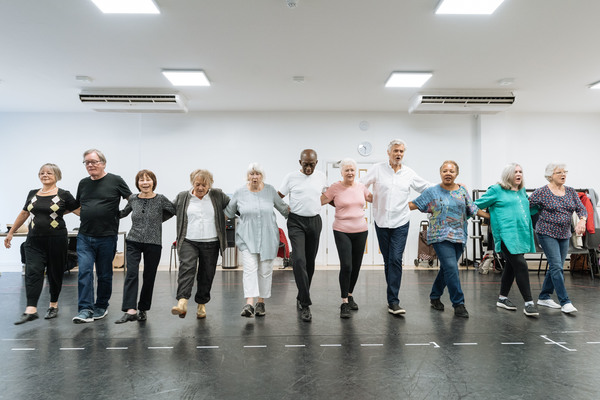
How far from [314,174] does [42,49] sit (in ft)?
12.6

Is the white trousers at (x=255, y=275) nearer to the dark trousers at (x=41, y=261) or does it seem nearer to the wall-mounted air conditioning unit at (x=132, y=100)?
the dark trousers at (x=41, y=261)

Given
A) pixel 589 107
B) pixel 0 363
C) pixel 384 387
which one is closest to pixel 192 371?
pixel 384 387

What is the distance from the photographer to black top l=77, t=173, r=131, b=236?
137 inches

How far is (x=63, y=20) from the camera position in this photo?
13.1 feet

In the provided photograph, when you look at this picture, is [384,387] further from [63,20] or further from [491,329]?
[63,20]

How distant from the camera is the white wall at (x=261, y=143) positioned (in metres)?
7.62

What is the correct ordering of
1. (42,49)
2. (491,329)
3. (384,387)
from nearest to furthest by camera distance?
(384,387)
(491,329)
(42,49)

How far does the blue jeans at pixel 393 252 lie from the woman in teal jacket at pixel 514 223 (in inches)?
34.9

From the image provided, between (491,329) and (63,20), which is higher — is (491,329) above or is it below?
below

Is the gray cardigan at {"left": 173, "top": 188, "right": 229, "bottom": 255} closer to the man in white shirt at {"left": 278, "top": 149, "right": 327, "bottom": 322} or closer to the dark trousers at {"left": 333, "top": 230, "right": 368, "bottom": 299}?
the man in white shirt at {"left": 278, "top": 149, "right": 327, "bottom": 322}

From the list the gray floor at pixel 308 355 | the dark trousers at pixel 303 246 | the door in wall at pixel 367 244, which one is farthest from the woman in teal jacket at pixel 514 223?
the door in wall at pixel 367 244

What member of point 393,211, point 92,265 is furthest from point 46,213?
point 393,211

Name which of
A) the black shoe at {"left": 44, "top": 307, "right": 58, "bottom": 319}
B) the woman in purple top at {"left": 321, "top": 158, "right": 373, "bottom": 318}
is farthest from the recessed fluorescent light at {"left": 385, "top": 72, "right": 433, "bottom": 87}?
the black shoe at {"left": 44, "top": 307, "right": 58, "bottom": 319}

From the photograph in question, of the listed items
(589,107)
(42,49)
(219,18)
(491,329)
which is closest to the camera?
(491,329)
